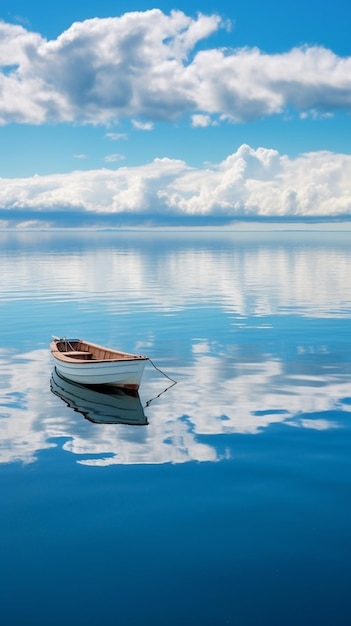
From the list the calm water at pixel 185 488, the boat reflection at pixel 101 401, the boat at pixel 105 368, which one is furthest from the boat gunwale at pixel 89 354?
the calm water at pixel 185 488

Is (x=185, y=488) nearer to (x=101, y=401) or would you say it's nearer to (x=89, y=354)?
(x=101, y=401)

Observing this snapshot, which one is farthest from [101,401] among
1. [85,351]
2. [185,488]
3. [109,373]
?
[185,488]

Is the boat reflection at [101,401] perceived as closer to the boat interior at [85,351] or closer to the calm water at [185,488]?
the calm water at [185,488]

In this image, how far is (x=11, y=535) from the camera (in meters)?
17.8

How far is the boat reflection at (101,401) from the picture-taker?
2975cm

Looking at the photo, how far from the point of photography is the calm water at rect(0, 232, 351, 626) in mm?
14797

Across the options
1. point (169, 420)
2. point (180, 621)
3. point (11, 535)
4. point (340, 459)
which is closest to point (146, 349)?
point (169, 420)

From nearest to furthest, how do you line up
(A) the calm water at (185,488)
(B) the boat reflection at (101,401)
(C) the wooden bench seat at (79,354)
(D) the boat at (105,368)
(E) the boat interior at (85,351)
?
(A) the calm water at (185,488) → (B) the boat reflection at (101,401) → (D) the boat at (105,368) → (E) the boat interior at (85,351) → (C) the wooden bench seat at (79,354)

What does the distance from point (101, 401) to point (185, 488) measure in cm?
1324

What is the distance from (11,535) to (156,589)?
17.5ft

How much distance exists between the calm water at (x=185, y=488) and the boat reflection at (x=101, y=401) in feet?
0.64

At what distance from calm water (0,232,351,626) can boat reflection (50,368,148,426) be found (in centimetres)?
20

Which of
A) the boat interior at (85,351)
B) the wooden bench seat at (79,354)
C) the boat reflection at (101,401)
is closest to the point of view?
the boat reflection at (101,401)

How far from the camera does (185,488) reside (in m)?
21.0
